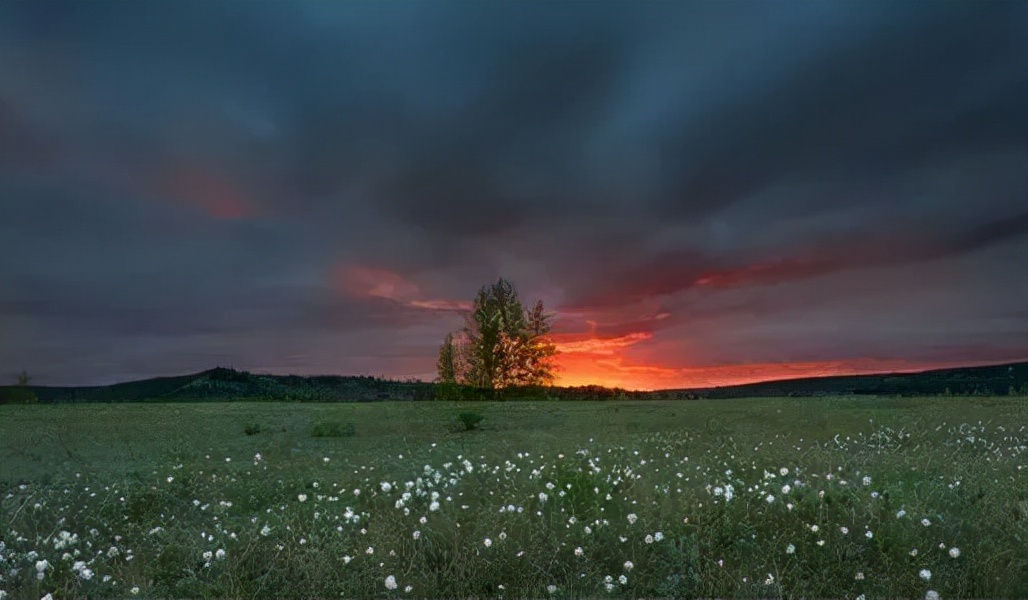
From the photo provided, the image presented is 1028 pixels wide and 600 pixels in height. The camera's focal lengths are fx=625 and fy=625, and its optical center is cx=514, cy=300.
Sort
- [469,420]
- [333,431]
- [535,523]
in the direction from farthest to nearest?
[469,420] → [333,431] → [535,523]

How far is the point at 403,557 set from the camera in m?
6.56

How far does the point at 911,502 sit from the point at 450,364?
49.8 metres

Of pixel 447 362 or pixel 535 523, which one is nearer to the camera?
pixel 535 523

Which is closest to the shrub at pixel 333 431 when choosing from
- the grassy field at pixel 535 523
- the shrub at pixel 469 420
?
the shrub at pixel 469 420

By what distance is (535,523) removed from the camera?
7.39 m

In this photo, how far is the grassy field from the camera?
6.16 m

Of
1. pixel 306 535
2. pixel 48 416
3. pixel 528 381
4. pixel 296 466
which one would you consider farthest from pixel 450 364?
pixel 306 535

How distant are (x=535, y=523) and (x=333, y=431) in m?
13.2

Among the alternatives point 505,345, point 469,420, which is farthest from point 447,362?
point 469,420

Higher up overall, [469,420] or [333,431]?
[469,420]

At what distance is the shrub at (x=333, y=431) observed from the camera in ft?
61.9

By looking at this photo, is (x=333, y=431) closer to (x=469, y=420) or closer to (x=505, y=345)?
(x=469, y=420)

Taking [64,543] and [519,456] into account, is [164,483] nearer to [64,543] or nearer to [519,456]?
[64,543]

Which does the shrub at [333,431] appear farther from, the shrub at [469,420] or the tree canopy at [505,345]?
the tree canopy at [505,345]
